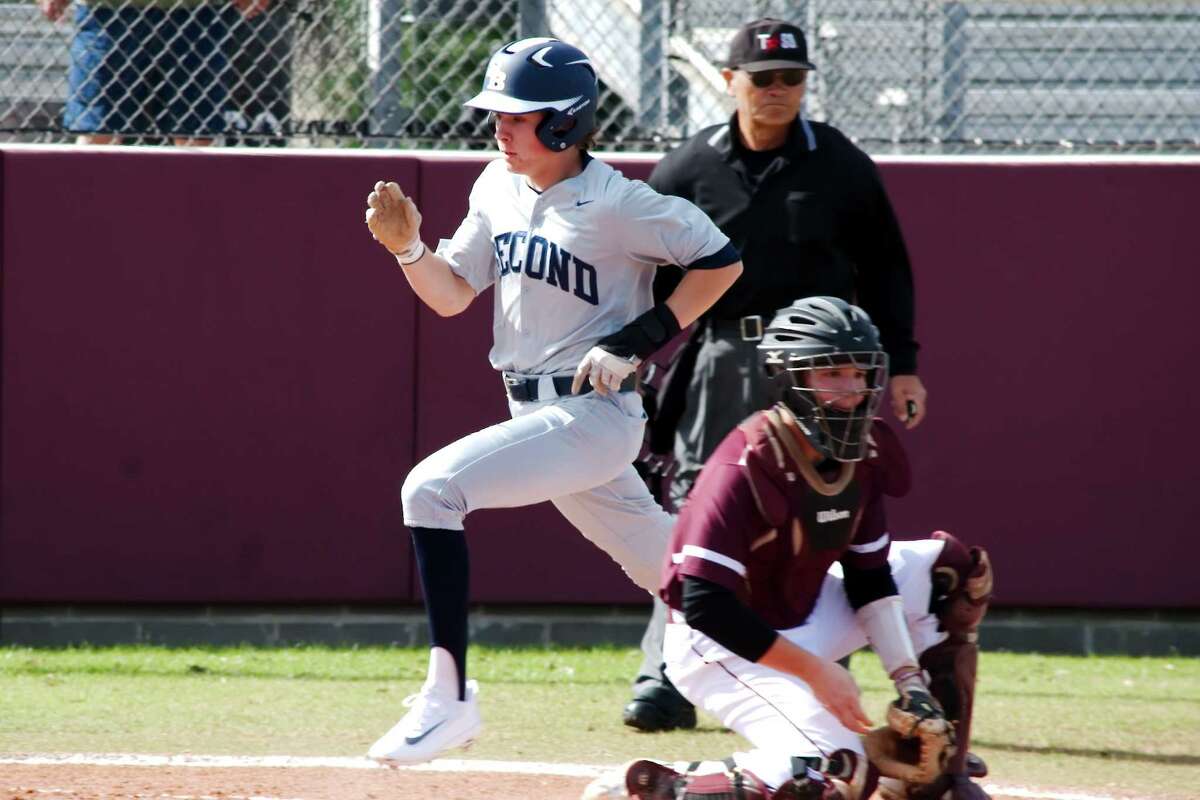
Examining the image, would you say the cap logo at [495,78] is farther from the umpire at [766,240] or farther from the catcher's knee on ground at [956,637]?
the catcher's knee on ground at [956,637]

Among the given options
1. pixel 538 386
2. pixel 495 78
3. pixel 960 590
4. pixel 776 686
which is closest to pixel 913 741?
pixel 776 686

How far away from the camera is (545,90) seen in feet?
13.3

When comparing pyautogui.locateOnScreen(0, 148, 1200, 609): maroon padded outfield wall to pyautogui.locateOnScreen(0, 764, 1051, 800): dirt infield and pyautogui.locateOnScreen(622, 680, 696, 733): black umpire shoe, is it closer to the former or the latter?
pyautogui.locateOnScreen(622, 680, 696, 733): black umpire shoe

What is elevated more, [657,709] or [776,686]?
[776,686]

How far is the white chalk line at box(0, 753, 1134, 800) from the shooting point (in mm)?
4309

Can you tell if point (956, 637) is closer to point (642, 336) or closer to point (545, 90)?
point (642, 336)

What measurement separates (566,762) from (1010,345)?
2678mm

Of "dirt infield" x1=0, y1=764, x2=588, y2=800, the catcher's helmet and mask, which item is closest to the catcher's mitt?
the catcher's helmet and mask

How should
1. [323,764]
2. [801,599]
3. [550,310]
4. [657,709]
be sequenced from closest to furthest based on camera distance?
[801,599] < [550,310] < [323,764] < [657,709]

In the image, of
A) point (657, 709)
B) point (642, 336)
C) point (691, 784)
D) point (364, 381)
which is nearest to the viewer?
point (691, 784)

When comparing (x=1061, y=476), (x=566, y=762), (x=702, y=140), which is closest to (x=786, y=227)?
(x=702, y=140)

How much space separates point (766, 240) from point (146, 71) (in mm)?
2729

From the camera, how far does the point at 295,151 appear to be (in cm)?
623

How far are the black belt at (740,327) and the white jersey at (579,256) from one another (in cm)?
63
